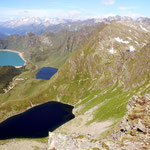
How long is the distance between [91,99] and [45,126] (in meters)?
64.8

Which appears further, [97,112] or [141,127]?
[97,112]

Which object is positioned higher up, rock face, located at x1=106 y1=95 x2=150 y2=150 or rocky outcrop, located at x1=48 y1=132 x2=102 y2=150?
rock face, located at x1=106 y1=95 x2=150 y2=150

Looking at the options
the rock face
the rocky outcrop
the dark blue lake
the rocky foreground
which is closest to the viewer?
the rock face

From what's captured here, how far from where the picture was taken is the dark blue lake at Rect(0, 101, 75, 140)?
154 metres

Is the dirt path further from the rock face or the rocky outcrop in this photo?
the rock face

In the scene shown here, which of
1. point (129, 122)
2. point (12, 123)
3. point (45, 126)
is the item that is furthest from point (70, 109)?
point (129, 122)

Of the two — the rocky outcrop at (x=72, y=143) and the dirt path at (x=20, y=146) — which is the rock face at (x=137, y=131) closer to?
the rocky outcrop at (x=72, y=143)

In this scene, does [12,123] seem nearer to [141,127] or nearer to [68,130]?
[68,130]

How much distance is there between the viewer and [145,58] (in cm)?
18475

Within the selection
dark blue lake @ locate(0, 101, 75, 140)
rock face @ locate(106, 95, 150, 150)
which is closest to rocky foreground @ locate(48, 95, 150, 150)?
rock face @ locate(106, 95, 150, 150)

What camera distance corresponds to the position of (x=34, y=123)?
174 meters

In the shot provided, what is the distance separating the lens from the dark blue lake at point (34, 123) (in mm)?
154500

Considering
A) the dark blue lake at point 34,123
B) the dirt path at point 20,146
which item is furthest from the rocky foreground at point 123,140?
the dark blue lake at point 34,123

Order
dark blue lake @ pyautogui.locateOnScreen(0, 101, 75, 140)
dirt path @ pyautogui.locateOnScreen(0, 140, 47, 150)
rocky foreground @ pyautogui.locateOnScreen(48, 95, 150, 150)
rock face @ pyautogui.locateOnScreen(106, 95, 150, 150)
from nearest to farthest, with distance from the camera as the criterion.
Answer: rock face @ pyautogui.locateOnScreen(106, 95, 150, 150), rocky foreground @ pyautogui.locateOnScreen(48, 95, 150, 150), dirt path @ pyautogui.locateOnScreen(0, 140, 47, 150), dark blue lake @ pyautogui.locateOnScreen(0, 101, 75, 140)
